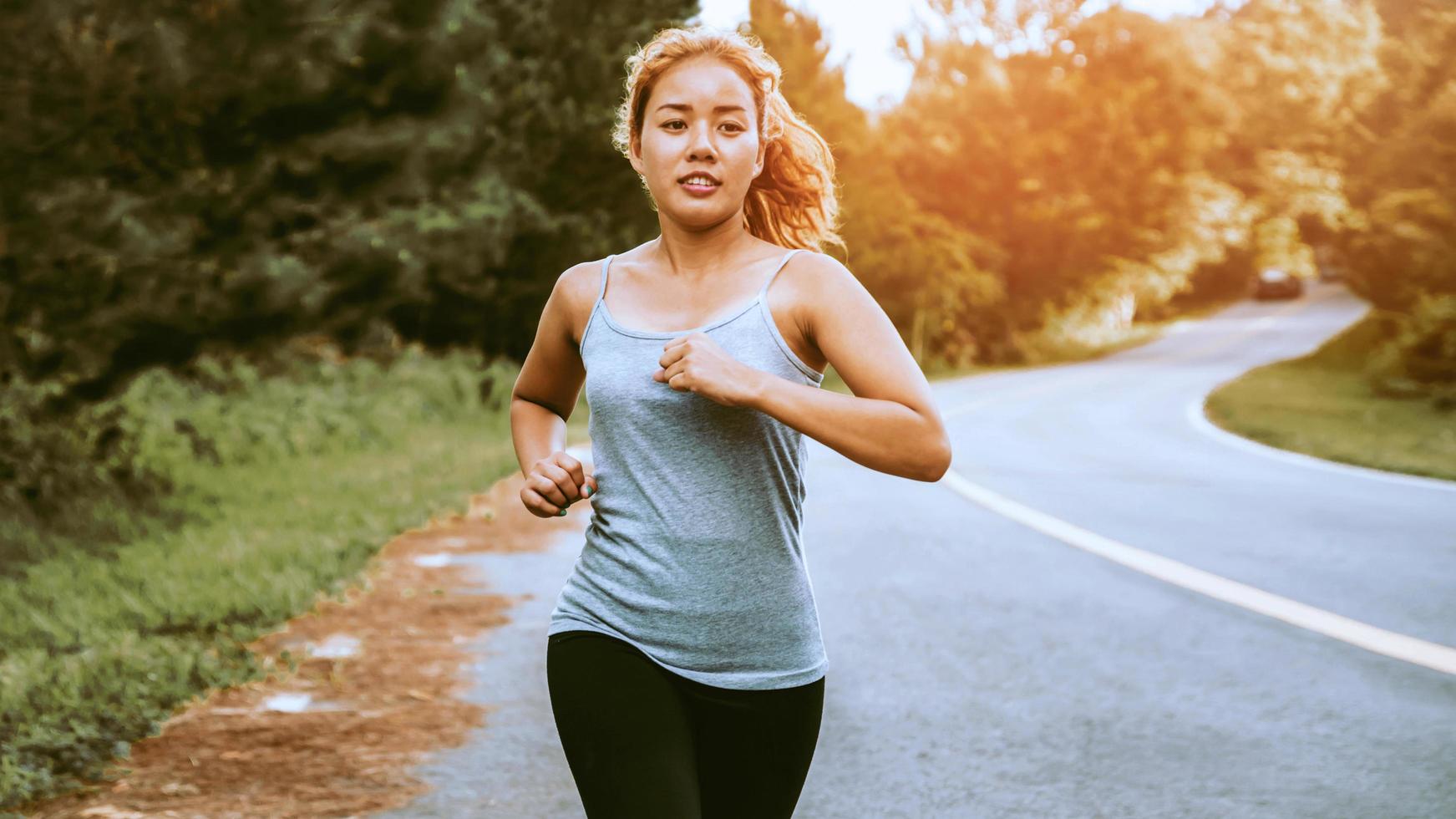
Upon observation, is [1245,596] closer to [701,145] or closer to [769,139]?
[769,139]

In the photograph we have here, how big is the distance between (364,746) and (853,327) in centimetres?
318

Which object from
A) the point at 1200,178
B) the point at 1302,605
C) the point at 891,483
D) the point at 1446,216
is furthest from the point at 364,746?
the point at 1200,178

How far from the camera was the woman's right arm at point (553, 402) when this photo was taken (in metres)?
2.61

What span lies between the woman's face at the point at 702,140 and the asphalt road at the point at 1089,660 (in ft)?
7.79

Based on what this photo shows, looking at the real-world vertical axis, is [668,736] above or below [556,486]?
below

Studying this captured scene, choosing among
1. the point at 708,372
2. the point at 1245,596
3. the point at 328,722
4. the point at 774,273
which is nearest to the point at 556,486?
the point at 708,372

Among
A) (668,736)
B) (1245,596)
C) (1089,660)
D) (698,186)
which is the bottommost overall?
(1245,596)

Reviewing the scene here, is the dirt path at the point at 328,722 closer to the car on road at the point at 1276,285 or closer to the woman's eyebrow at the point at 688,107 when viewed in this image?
the woman's eyebrow at the point at 688,107

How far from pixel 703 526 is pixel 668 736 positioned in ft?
1.15

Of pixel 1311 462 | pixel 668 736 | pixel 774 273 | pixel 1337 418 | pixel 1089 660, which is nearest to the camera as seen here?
pixel 668 736

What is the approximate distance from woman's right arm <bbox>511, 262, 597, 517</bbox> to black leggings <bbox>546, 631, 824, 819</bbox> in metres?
0.25

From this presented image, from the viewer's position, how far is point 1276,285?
68562 mm

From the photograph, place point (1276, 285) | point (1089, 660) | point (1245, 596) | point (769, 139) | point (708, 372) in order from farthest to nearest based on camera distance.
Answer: point (1276, 285)
point (1245, 596)
point (1089, 660)
point (769, 139)
point (708, 372)

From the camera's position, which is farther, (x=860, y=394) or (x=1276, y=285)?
(x=1276, y=285)
